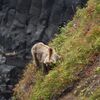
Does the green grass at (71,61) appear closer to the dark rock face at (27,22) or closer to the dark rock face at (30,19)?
the dark rock face at (27,22)

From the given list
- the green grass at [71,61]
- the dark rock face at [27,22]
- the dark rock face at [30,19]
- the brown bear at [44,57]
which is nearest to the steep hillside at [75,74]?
the green grass at [71,61]

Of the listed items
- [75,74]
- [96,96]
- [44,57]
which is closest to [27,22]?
[44,57]

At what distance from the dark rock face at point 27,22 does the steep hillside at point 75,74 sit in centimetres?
3285

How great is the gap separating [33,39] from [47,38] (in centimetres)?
247

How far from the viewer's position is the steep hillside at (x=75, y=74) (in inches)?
392

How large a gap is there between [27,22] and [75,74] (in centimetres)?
4454

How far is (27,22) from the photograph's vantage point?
5478cm

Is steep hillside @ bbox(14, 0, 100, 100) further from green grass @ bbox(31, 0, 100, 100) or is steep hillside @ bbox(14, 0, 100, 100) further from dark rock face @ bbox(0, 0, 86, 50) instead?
dark rock face @ bbox(0, 0, 86, 50)

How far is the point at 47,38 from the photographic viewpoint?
49281mm

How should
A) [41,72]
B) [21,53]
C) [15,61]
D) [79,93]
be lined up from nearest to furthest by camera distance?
[79,93] → [41,72] → [15,61] → [21,53]

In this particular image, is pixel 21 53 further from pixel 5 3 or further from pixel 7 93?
pixel 7 93

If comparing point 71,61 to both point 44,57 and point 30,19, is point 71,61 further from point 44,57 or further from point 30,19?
point 30,19

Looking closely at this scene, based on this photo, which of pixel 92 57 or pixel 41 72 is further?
pixel 41 72

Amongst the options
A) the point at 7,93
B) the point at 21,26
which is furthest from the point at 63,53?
the point at 21,26
